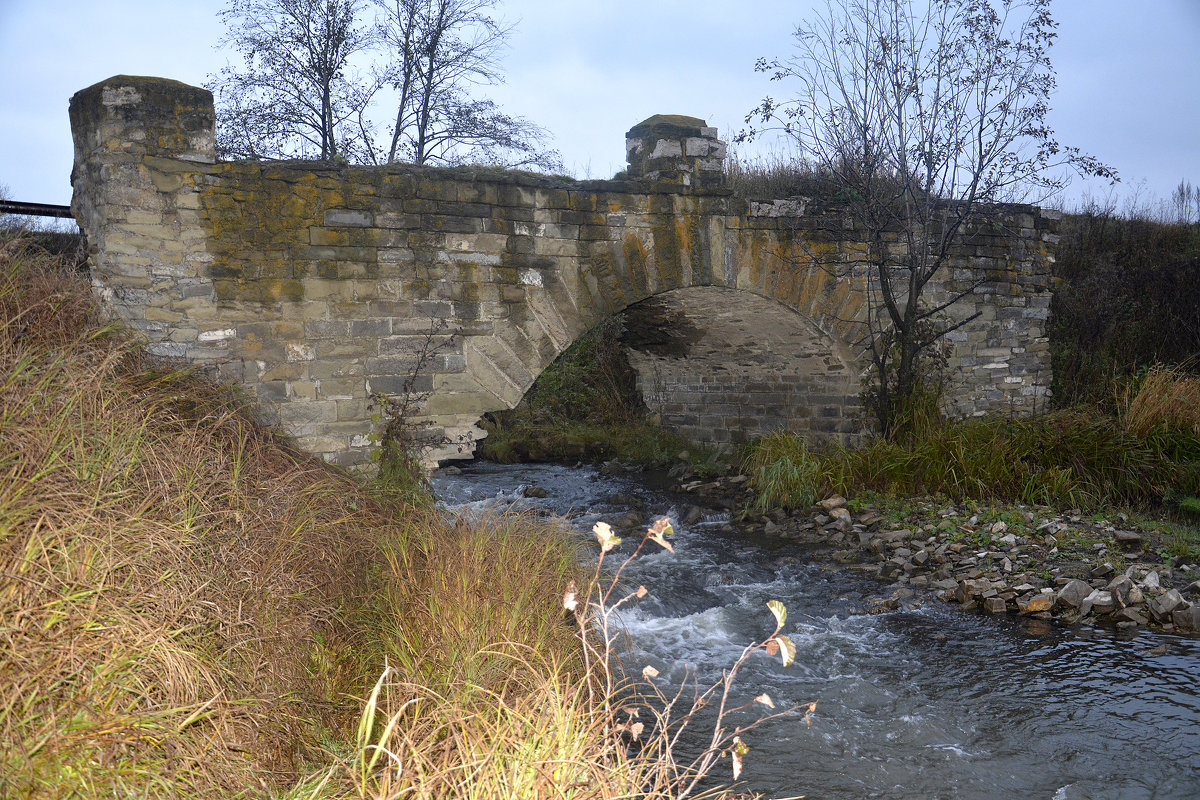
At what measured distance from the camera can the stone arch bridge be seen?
17.4 ft

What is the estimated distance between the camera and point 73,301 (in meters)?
4.52

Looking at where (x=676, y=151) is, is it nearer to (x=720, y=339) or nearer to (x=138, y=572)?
(x=720, y=339)

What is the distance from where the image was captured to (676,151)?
23.4 ft

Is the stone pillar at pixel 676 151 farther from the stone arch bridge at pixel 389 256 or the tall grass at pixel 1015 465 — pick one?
the tall grass at pixel 1015 465

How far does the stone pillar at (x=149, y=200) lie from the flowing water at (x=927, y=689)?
9.54 ft

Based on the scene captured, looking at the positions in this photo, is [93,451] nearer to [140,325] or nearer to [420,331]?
[140,325]

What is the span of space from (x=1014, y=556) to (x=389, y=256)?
537 centimetres

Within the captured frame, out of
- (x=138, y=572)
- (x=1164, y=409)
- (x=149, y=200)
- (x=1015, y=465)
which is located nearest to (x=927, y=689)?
(x=1015, y=465)

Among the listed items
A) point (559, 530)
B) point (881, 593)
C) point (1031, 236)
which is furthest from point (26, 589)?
point (1031, 236)

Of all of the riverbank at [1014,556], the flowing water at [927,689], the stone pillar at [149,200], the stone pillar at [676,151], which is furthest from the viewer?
the stone pillar at [676,151]

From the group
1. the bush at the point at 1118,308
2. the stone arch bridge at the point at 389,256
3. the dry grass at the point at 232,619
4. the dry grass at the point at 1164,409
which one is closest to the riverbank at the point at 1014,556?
the dry grass at the point at 1164,409

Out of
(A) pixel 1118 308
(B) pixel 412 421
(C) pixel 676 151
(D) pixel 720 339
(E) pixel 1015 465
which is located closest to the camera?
(B) pixel 412 421

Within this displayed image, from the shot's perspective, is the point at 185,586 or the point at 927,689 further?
the point at 927,689

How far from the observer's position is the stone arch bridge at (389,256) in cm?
531
